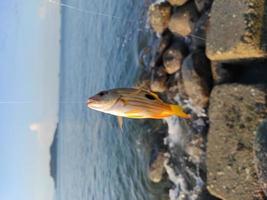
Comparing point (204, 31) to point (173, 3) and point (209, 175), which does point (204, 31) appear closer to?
point (173, 3)

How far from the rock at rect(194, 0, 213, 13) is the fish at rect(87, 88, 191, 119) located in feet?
8.65

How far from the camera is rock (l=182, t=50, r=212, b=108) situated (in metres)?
5.95

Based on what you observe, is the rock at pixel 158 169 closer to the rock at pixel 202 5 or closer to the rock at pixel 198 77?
the rock at pixel 198 77

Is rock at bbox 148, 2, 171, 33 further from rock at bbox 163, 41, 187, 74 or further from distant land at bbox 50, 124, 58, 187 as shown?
distant land at bbox 50, 124, 58, 187

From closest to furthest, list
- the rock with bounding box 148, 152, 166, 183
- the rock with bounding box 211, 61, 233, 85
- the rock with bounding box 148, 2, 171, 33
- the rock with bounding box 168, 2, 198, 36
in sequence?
the rock with bounding box 211, 61, 233, 85 < the rock with bounding box 168, 2, 198, 36 < the rock with bounding box 148, 2, 171, 33 < the rock with bounding box 148, 152, 166, 183

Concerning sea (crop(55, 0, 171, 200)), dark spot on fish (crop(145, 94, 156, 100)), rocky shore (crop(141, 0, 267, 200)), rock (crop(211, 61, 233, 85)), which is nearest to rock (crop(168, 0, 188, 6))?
rocky shore (crop(141, 0, 267, 200))

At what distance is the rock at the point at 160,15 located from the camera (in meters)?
7.60

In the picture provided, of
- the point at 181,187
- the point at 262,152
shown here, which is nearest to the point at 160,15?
the point at 181,187

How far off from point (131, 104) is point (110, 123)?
8663 mm

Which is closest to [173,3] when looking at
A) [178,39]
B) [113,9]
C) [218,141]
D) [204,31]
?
[178,39]

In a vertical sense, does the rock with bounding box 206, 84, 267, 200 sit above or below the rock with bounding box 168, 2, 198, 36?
below

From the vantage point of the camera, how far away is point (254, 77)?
203 inches

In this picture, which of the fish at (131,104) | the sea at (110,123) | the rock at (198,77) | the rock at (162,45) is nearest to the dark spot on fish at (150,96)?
the fish at (131,104)

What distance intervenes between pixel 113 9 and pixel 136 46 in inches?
154
